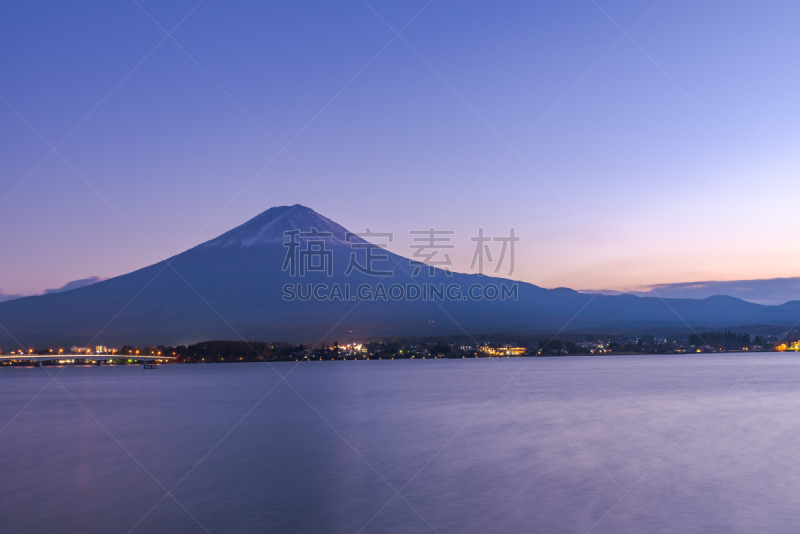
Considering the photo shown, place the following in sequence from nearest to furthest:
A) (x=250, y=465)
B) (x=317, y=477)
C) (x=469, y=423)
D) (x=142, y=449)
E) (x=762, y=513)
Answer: (x=762, y=513) < (x=317, y=477) < (x=250, y=465) < (x=142, y=449) < (x=469, y=423)

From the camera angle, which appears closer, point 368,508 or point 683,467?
point 368,508

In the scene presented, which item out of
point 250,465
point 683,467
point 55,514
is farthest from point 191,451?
point 683,467

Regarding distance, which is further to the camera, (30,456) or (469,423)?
(469,423)

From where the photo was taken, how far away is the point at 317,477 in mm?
16172

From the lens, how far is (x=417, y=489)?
1467 centimetres

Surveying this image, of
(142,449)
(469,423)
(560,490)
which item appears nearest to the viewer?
(560,490)

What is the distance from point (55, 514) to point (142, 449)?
8789 millimetres

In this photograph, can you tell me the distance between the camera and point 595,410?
3284 centimetres

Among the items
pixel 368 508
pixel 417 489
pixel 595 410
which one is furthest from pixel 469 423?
pixel 368 508

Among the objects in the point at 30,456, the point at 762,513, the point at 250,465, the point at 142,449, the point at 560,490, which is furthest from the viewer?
the point at 142,449

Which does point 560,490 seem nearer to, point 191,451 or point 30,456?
point 191,451

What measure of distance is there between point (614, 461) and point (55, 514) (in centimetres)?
1308

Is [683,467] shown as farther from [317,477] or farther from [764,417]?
[764,417]

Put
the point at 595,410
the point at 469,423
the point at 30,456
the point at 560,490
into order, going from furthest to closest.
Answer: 1. the point at 595,410
2. the point at 469,423
3. the point at 30,456
4. the point at 560,490
